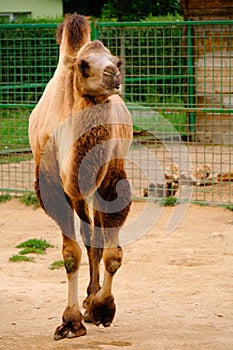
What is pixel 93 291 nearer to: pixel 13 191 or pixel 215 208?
pixel 215 208

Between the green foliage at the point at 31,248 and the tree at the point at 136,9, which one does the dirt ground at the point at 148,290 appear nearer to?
the green foliage at the point at 31,248

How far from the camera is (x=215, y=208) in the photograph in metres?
9.70

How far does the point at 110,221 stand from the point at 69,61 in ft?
3.71

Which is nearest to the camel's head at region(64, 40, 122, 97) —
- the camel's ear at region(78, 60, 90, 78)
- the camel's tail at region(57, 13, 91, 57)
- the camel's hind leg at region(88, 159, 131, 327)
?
the camel's ear at region(78, 60, 90, 78)

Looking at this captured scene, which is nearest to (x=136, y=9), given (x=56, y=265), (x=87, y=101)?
(x=56, y=265)

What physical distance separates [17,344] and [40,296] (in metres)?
1.25

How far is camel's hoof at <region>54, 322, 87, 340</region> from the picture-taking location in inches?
213

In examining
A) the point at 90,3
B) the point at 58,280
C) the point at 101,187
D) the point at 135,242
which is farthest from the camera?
the point at 90,3

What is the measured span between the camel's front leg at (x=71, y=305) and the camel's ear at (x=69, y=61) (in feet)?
4.09

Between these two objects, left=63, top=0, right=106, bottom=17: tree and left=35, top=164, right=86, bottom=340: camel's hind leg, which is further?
left=63, top=0, right=106, bottom=17: tree

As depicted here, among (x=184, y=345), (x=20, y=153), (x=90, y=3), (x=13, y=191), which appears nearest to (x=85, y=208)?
(x=184, y=345)

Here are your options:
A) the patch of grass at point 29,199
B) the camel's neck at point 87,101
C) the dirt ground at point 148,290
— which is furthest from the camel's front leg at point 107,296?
the patch of grass at point 29,199

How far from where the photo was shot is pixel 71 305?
5.53 meters

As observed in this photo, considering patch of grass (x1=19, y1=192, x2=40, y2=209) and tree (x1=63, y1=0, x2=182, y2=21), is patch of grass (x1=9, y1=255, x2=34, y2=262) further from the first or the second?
tree (x1=63, y1=0, x2=182, y2=21)
